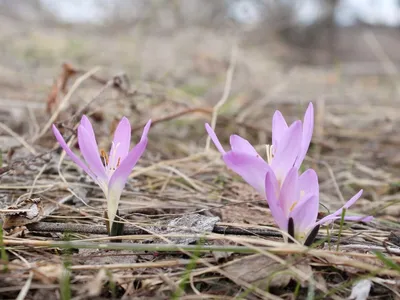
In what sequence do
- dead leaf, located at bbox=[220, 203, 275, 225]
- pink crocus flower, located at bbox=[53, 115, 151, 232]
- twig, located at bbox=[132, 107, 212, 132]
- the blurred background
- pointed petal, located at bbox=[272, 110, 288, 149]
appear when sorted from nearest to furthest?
pink crocus flower, located at bbox=[53, 115, 151, 232] → pointed petal, located at bbox=[272, 110, 288, 149] → dead leaf, located at bbox=[220, 203, 275, 225] → twig, located at bbox=[132, 107, 212, 132] → the blurred background

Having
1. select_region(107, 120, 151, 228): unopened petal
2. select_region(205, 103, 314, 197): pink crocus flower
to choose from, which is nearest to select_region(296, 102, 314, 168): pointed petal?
select_region(205, 103, 314, 197): pink crocus flower

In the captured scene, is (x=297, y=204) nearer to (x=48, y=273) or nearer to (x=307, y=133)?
(x=307, y=133)

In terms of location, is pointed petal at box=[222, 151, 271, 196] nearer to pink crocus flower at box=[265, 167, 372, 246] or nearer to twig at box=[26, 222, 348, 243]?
pink crocus flower at box=[265, 167, 372, 246]

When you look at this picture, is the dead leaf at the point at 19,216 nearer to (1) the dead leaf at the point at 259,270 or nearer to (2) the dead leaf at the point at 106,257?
(2) the dead leaf at the point at 106,257

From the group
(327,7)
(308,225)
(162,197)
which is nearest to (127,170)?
(308,225)

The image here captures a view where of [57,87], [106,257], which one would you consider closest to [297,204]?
[106,257]

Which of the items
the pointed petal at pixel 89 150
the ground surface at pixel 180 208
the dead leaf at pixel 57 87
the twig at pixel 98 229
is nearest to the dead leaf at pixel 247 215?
the ground surface at pixel 180 208

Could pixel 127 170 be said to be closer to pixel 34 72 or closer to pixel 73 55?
pixel 34 72

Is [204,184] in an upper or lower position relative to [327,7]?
lower
